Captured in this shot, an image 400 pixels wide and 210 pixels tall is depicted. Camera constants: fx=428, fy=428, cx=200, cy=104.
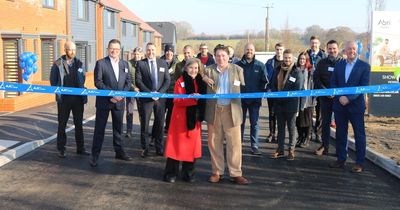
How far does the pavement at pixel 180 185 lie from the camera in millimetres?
Answer: 5273

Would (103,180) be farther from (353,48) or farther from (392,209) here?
(353,48)


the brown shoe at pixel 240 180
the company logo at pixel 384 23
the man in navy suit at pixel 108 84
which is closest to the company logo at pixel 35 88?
the man in navy suit at pixel 108 84

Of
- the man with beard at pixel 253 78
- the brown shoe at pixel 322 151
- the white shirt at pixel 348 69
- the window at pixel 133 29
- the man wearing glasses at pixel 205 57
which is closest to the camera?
the white shirt at pixel 348 69

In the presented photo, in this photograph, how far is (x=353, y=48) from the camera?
6.75 m

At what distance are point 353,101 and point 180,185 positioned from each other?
3045 mm

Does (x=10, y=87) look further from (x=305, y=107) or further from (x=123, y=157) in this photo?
(x=305, y=107)

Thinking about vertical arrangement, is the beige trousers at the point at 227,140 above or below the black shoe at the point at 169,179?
above

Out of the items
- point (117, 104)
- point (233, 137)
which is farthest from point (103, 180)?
point (233, 137)

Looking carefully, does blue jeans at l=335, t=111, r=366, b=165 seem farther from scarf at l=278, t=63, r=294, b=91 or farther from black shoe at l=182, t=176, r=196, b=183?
black shoe at l=182, t=176, r=196, b=183

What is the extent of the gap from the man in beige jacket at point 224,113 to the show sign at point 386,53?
8482 millimetres

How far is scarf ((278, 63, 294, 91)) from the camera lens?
7.63 meters

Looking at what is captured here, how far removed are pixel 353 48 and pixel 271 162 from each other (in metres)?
2.31

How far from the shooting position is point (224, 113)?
6.12 m

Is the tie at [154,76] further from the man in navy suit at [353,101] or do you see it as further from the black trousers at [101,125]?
the man in navy suit at [353,101]
